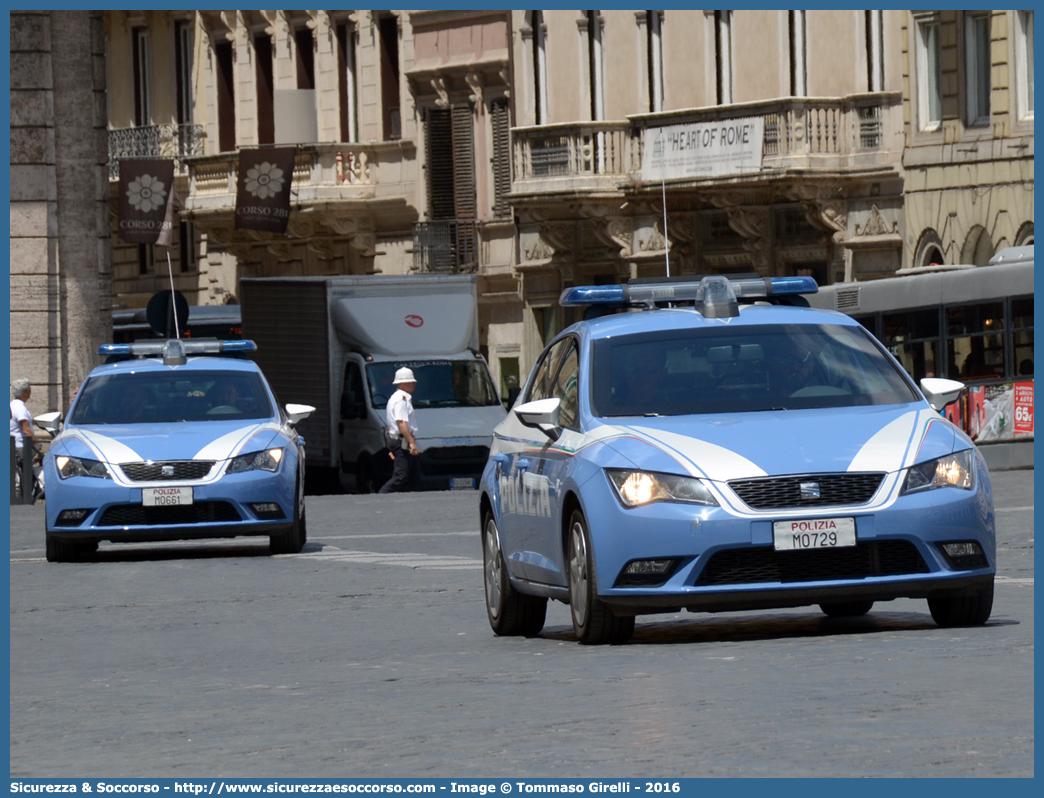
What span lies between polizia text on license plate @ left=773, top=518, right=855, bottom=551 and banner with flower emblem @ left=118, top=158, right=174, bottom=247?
45.8m

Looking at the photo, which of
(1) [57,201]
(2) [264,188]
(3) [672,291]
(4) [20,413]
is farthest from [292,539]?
(2) [264,188]

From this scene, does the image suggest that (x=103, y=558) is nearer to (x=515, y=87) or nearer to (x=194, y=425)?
(x=194, y=425)

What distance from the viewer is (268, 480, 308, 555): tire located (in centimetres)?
2047

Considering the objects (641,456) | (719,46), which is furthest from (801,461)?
(719,46)

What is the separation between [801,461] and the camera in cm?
1062

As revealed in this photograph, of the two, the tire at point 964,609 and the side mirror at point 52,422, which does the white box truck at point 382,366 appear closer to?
the side mirror at point 52,422

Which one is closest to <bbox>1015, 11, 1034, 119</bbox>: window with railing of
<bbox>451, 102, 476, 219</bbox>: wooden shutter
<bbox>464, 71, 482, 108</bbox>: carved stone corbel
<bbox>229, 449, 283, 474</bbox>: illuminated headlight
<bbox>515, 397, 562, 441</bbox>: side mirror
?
<bbox>464, 71, 482, 108</bbox>: carved stone corbel

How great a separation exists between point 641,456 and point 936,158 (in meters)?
33.9

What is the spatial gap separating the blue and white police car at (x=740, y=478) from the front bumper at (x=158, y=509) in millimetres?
7890

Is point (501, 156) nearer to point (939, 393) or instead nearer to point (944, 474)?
point (939, 393)

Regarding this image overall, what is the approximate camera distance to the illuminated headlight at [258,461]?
65.5 ft

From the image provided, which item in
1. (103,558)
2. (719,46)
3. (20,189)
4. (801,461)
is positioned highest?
(719,46)

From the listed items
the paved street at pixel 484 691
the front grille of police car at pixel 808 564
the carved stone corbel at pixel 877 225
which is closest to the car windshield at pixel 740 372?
the front grille of police car at pixel 808 564

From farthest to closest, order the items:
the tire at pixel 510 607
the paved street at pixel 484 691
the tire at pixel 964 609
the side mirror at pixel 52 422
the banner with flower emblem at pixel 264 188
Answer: the banner with flower emblem at pixel 264 188 → the side mirror at pixel 52 422 → the tire at pixel 510 607 → the tire at pixel 964 609 → the paved street at pixel 484 691
